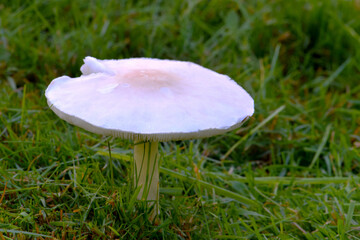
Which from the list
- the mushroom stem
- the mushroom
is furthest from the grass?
the mushroom

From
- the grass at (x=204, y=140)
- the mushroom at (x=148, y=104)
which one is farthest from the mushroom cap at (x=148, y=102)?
the grass at (x=204, y=140)

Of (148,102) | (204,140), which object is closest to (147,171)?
(148,102)

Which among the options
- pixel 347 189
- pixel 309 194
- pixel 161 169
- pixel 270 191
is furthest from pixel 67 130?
pixel 347 189

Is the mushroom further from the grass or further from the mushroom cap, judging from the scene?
the grass

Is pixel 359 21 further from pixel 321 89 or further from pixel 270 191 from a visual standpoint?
pixel 270 191

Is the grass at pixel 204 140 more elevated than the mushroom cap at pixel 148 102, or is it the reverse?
the mushroom cap at pixel 148 102

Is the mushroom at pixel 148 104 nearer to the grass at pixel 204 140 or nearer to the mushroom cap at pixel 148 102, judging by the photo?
the mushroom cap at pixel 148 102

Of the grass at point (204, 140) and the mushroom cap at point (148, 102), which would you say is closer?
the mushroom cap at point (148, 102)
